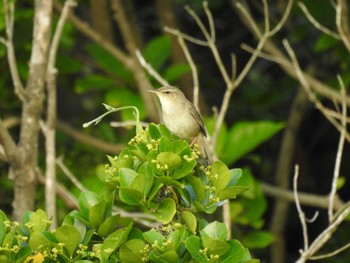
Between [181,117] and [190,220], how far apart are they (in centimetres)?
199

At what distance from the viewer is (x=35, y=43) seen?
5.38 meters

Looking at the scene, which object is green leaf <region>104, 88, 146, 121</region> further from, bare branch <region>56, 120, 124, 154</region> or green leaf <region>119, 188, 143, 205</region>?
green leaf <region>119, 188, 143, 205</region>

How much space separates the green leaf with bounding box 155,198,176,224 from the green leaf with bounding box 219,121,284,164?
3.76 metres

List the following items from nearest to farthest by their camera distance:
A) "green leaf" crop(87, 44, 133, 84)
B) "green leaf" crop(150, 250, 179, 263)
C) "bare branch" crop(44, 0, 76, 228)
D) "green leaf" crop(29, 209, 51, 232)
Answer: "green leaf" crop(150, 250, 179, 263) < "green leaf" crop(29, 209, 51, 232) < "bare branch" crop(44, 0, 76, 228) < "green leaf" crop(87, 44, 133, 84)

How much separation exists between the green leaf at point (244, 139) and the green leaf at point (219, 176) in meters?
3.66

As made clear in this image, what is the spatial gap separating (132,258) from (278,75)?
6.51 meters

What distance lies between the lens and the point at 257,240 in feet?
24.1

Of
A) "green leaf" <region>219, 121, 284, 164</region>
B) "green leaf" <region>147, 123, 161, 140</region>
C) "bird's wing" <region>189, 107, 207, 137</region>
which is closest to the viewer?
"green leaf" <region>147, 123, 161, 140</region>

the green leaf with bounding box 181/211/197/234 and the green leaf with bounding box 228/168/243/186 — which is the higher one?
the green leaf with bounding box 228/168/243/186

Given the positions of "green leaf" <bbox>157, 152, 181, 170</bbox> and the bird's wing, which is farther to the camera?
the bird's wing

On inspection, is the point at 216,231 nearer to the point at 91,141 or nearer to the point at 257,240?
the point at 257,240

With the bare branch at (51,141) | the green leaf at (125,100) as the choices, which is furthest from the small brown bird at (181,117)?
the green leaf at (125,100)

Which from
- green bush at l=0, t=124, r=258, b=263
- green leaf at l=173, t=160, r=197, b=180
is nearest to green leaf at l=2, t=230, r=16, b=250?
green bush at l=0, t=124, r=258, b=263

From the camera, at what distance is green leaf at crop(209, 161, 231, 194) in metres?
3.16
